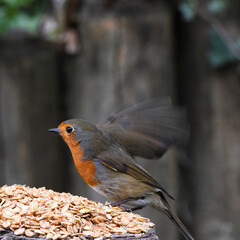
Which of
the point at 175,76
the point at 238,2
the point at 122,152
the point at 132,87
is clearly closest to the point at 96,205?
the point at 122,152

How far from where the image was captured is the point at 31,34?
5.27 metres

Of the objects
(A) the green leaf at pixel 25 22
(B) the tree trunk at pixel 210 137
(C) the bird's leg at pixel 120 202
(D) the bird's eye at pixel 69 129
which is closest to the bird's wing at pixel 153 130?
(D) the bird's eye at pixel 69 129

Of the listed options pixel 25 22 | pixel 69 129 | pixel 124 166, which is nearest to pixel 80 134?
pixel 69 129

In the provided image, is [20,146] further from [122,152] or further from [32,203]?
[32,203]

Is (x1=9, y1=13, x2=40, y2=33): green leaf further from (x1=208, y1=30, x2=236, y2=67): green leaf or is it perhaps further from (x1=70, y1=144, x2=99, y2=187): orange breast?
(x1=70, y1=144, x2=99, y2=187): orange breast

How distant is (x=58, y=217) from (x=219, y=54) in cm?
302

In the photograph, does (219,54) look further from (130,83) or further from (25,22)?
(25,22)

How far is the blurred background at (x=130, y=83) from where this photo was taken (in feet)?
16.6

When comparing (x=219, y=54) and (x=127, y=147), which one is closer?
(x=127, y=147)

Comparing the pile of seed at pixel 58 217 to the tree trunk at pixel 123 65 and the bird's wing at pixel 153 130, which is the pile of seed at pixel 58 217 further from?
the tree trunk at pixel 123 65

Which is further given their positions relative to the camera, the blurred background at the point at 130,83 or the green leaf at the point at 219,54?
the green leaf at the point at 219,54

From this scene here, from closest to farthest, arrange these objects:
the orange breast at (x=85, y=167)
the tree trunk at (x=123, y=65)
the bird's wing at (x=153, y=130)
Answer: the orange breast at (x=85, y=167)
the bird's wing at (x=153, y=130)
the tree trunk at (x=123, y=65)

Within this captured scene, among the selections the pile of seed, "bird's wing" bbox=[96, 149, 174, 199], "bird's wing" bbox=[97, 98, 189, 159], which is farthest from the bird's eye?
the pile of seed

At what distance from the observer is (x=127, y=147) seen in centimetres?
387
